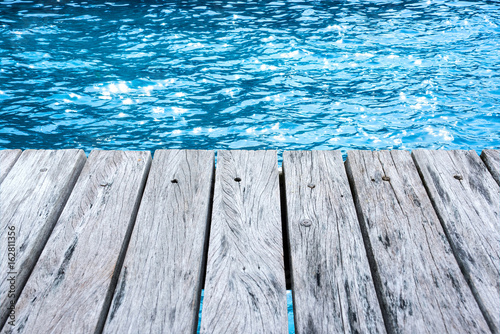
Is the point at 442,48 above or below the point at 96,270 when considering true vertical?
below

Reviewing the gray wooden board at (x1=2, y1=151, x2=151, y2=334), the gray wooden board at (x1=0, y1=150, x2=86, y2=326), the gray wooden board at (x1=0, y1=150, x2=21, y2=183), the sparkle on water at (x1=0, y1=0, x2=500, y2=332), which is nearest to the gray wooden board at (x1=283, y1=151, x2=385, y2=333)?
the gray wooden board at (x1=2, y1=151, x2=151, y2=334)

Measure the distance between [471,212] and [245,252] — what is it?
991mm

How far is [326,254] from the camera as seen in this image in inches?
58.9

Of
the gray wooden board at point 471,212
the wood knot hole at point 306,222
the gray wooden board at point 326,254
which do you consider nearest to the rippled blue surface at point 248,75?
the gray wooden board at point 471,212

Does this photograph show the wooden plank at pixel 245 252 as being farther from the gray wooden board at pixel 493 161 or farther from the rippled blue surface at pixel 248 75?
the rippled blue surface at pixel 248 75

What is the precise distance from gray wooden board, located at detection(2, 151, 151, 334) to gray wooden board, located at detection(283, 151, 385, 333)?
0.67 metres

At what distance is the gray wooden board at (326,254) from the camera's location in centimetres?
127

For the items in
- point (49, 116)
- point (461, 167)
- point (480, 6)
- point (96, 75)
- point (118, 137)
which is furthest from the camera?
point (480, 6)

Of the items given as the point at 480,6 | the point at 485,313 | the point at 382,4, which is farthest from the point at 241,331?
the point at 480,6

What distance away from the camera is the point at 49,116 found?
4496 millimetres

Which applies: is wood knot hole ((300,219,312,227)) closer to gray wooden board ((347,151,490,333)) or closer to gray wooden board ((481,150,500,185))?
gray wooden board ((347,151,490,333))

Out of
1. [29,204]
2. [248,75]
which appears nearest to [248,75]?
[248,75]

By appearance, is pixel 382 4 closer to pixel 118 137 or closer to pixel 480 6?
pixel 480 6

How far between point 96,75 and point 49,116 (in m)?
1.06
